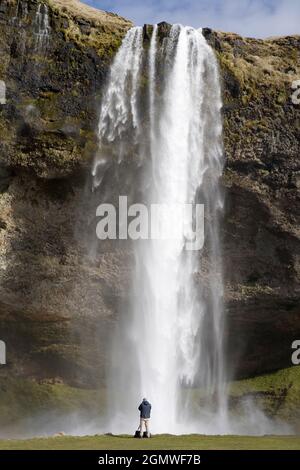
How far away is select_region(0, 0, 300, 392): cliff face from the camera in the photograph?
33.7 meters

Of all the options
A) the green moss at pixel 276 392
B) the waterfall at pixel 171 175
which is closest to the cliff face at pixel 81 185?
the waterfall at pixel 171 175

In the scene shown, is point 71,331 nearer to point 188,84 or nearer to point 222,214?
point 222,214

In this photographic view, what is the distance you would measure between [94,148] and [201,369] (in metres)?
12.6

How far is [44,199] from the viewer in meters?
34.4

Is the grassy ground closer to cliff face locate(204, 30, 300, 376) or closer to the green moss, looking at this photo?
the green moss

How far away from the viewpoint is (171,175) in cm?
3366

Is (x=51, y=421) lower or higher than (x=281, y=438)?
higher

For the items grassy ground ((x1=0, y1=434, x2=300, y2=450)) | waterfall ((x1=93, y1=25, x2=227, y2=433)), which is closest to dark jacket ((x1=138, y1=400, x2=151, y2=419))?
grassy ground ((x1=0, y1=434, x2=300, y2=450))

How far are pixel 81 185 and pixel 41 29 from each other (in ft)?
27.0

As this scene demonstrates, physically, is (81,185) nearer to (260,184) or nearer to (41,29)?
(41,29)

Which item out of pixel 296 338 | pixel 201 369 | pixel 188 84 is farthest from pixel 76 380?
pixel 188 84

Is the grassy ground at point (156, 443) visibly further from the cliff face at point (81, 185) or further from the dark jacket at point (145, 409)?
the cliff face at point (81, 185)

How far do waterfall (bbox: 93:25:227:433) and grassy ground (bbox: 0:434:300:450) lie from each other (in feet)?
35.6

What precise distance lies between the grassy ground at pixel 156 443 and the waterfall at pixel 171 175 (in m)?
10.8
